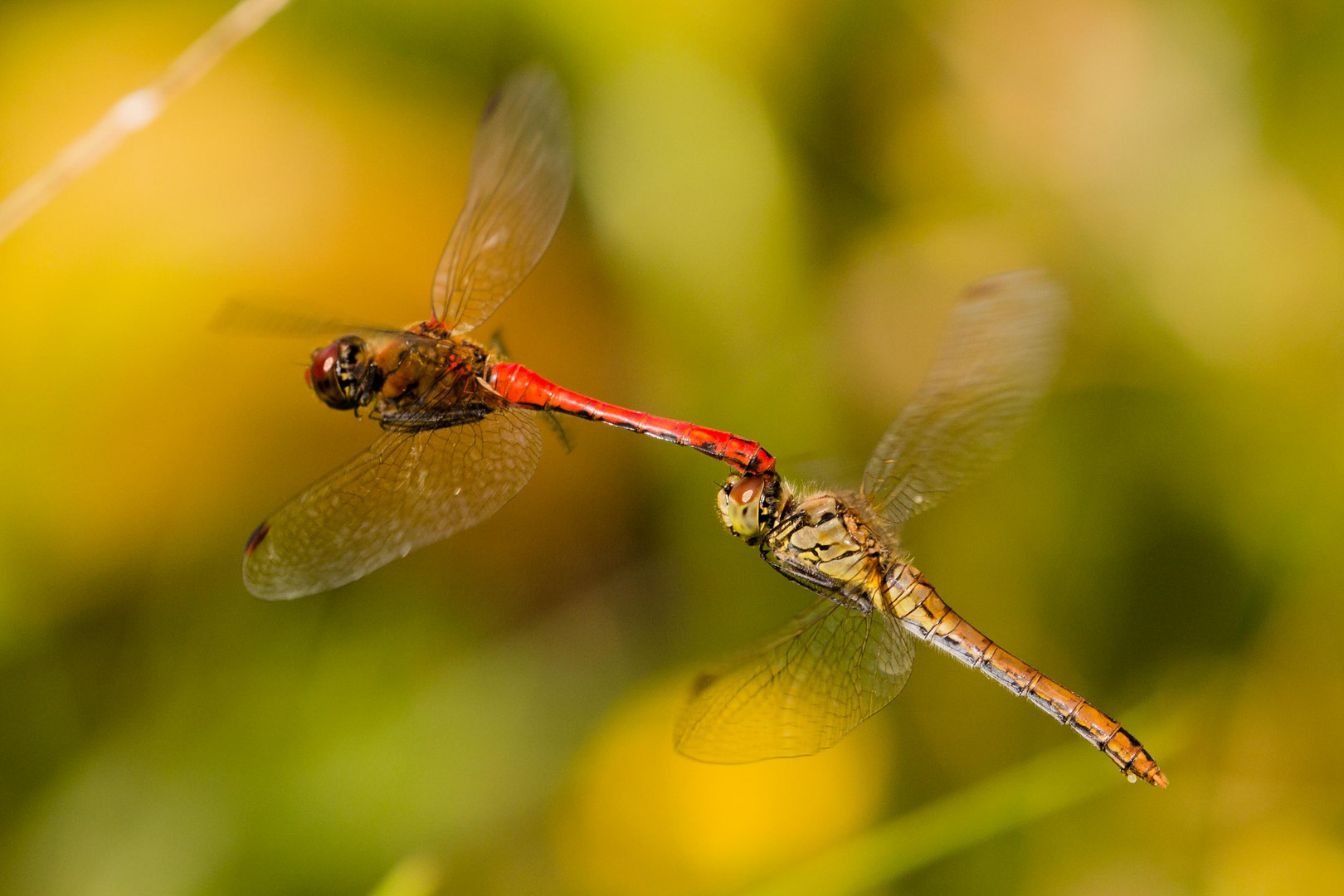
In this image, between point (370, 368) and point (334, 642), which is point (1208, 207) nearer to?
point (370, 368)

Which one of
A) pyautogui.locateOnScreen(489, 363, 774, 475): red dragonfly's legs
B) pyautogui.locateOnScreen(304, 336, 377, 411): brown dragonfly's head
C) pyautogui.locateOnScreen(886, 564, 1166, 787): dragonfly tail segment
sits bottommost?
pyautogui.locateOnScreen(886, 564, 1166, 787): dragonfly tail segment

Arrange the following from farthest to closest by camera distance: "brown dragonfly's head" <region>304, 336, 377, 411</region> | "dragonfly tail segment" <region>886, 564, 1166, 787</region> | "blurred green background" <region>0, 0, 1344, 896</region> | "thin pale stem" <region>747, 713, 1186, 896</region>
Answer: "blurred green background" <region>0, 0, 1344, 896</region>, "thin pale stem" <region>747, 713, 1186, 896</region>, "dragonfly tail segment" <region>886, 564, 1166, 787</region>, "brown dragonfly's head" <region>304, 336, 377, 411</region>

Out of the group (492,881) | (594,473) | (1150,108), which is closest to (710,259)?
(594,473)

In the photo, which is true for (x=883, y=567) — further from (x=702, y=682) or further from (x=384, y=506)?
(x=384, y=506)

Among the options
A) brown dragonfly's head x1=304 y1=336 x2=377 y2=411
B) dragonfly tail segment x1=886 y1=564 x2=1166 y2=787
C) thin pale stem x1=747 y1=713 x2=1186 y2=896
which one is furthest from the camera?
thin pale stem x1=747 y1=713 x2=1186 y2=896

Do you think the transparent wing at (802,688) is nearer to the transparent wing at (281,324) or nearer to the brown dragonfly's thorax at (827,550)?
the brown dragonfly's thorax at (827,550)

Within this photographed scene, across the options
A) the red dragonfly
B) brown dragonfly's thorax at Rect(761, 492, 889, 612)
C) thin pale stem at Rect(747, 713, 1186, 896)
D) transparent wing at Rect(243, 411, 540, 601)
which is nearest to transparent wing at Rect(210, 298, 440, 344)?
the red dragonfly

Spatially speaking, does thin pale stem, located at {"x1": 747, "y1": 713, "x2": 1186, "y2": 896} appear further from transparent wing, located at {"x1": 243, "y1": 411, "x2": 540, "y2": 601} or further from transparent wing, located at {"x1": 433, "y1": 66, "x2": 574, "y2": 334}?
transparent wing, located at {"x1": 433, "y1": 66, "x2": 574, "y2": 334}

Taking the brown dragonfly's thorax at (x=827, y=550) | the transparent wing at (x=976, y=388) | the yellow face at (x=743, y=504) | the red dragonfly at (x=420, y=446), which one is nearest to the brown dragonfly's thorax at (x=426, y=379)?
the red dragonfly at (x=420, y=446)
